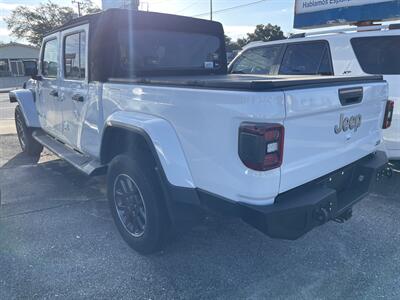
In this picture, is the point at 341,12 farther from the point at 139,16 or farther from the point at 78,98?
the point at 78,98

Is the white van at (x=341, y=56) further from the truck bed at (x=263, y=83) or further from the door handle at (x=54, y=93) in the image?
the door handle at (x=54, y=93)

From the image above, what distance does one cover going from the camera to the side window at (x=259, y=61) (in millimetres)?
5688

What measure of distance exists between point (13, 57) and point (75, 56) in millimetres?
40488

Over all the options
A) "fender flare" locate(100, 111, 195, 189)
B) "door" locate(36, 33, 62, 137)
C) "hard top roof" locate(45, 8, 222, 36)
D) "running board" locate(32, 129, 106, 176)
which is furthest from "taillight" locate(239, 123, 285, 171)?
"door" locate(36, 33, 62, 137)

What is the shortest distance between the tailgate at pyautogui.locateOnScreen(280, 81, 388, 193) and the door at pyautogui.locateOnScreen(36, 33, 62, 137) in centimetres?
331

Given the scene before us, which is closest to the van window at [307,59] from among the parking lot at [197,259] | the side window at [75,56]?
the parking lot at [197,259]

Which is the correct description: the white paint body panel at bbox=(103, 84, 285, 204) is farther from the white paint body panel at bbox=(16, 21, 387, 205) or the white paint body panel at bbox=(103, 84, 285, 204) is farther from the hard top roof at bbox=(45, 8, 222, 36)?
the hard top roof at bbox=(45, 8, 222, 36)

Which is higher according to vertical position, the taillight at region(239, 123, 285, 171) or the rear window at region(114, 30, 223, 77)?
the rear window at region(114, 30, 223, 77)

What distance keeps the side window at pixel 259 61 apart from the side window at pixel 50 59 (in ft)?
9.50

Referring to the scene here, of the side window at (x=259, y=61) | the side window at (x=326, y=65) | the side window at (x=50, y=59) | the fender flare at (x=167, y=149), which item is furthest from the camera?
the side window at (x=259, y=61)

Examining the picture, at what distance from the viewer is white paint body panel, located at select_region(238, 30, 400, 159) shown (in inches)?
167

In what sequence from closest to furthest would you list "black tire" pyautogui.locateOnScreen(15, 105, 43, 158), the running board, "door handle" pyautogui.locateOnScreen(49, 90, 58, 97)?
the running board → "door handle" pyautogui.locateOnScreen(49, 90, 58, 97) → "black tire" pyautogui.locateOnScreen(15, 105, 43, 158)

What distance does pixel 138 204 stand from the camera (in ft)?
9.95

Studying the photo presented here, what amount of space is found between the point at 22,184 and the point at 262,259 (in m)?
3.56
